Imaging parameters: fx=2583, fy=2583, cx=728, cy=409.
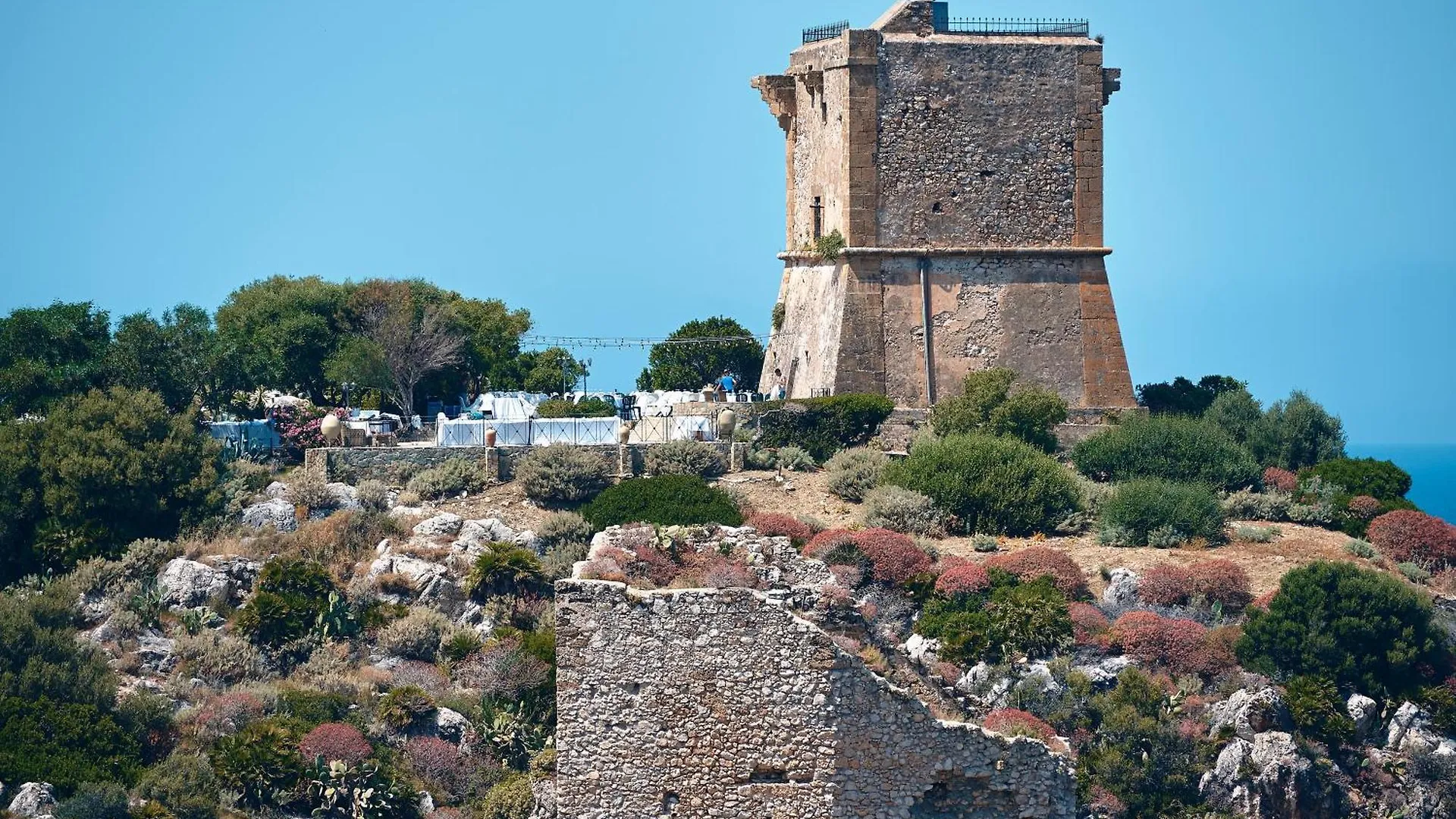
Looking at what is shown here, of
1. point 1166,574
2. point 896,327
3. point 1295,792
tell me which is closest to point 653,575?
point 1295,792

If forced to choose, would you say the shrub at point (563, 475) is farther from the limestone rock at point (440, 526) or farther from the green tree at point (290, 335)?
the green tree at point (290, 335)

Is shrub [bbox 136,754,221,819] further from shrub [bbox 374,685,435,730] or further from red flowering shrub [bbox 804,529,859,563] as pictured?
red flowering shrub [bbox 804,529,859,563]

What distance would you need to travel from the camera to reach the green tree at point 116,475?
38406mm

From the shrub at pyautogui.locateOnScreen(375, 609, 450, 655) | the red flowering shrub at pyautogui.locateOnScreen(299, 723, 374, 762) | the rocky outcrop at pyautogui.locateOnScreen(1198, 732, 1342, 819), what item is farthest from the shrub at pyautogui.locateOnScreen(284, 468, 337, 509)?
the rocky outcrop at pyautogui.locateOnScreen(1198, 732, 1342, 819)

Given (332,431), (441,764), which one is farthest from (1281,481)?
(441,764)

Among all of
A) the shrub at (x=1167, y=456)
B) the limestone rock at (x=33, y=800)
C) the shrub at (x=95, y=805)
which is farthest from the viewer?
the shrub at (x=1167, y=456)

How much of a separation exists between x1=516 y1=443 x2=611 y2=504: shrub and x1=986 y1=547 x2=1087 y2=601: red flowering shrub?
6996mm

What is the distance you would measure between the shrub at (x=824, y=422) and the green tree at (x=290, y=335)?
32.2ft

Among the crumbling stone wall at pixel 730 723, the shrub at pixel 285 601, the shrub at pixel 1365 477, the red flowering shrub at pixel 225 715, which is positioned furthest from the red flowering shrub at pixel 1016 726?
the shrub at pixel 1365 477

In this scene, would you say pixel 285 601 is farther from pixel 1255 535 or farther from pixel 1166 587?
pixel 1255 535

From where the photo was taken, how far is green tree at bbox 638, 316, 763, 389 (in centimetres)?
5553

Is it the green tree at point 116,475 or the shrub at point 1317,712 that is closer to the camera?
the shrub at point 1317,712

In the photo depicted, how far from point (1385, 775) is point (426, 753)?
39.5 feet

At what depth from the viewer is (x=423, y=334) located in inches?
2037
